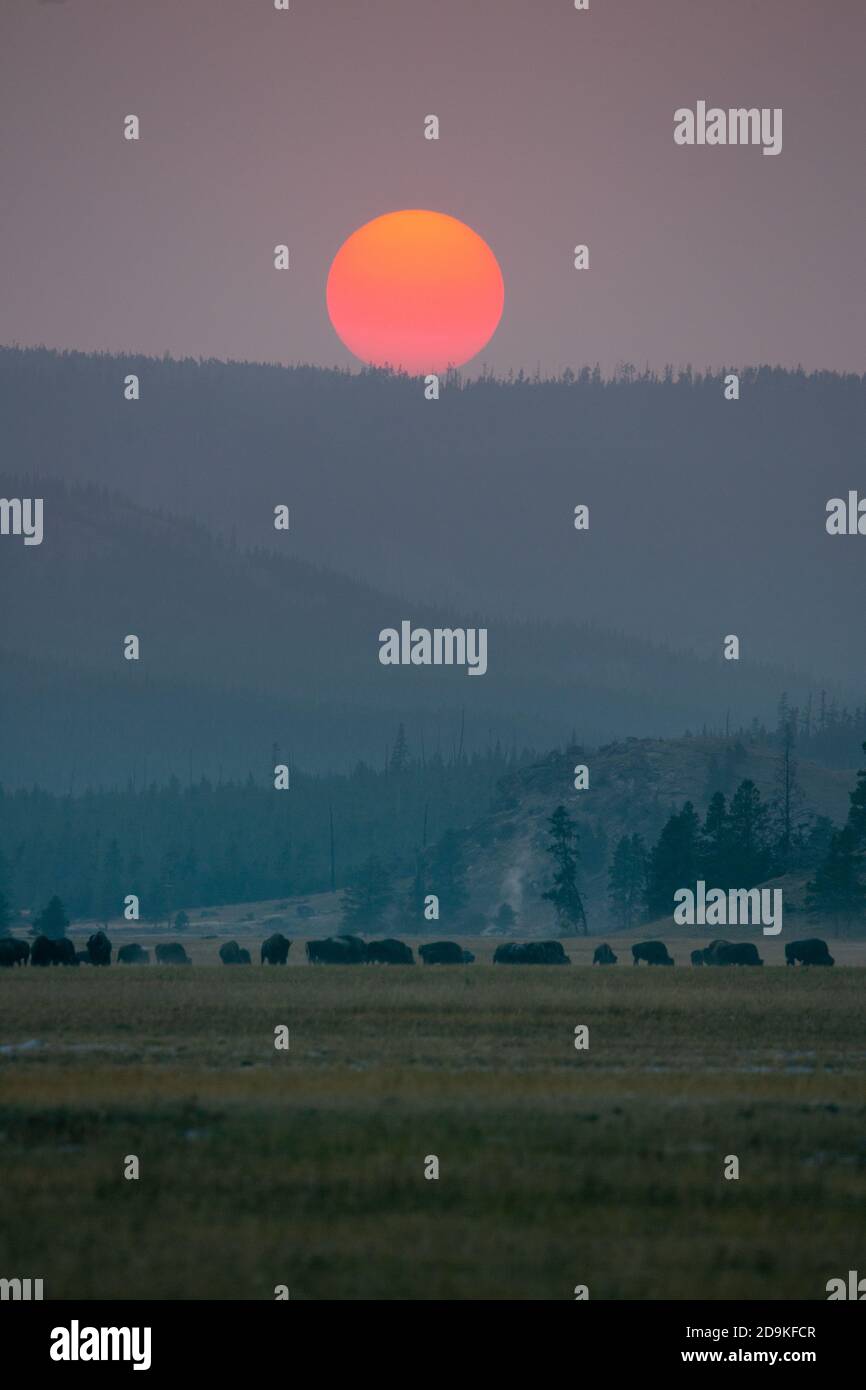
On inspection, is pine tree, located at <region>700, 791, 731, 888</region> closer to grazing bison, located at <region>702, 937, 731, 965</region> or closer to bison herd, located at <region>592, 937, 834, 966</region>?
bison herd, located at <region>592, 937, 834, 966</region>

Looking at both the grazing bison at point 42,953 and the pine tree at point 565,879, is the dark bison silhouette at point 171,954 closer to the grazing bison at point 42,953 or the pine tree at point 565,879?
the grazing bison at point 42,953

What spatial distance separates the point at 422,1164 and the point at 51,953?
54.4m

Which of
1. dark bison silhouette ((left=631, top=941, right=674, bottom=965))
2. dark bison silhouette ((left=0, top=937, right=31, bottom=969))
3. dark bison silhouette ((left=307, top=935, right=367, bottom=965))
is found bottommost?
dark bison silhouette ((left=0, top=937, right=31, bottom=969))

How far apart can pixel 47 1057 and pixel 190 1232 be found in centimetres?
1566

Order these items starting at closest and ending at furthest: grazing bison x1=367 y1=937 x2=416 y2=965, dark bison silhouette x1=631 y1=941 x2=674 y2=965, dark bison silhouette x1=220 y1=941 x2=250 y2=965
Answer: grazing bison x1=367 y1=937 x2=416 y2=965 → dark bison silhouette x1=631 y1=941 x2=674 y2=965 → dark bison silhouette x1=220 y1=941 x2=250 y2=965

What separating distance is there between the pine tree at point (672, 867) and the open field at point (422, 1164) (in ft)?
405

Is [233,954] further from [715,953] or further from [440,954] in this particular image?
[715,953]

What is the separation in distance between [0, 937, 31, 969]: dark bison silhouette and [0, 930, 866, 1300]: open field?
105 ft

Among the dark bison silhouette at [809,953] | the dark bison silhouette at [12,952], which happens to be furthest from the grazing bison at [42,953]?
the dark bison silhouette at [809,953]

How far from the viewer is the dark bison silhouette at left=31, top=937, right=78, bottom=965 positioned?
2842 inches

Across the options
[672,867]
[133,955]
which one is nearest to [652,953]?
[133,955]

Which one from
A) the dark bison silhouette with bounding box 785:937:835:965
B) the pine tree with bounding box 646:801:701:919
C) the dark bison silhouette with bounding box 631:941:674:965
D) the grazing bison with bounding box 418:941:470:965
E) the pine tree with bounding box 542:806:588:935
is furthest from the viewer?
the pine tree with bounding box 646:801:701:919
